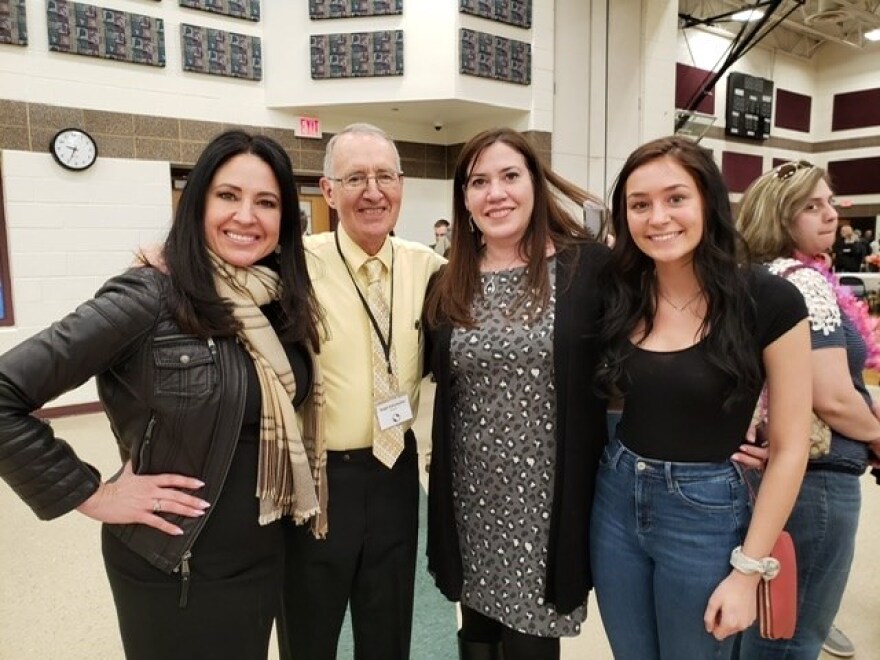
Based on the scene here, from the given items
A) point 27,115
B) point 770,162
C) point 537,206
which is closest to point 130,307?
point 537,206

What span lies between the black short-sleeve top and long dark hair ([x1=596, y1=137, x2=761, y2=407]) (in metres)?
0.02

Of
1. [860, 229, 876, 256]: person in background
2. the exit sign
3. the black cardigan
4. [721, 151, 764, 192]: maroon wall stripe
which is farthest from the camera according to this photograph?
[721, 151, 764, 192]: maroon wall stripe

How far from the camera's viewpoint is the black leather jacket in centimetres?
110

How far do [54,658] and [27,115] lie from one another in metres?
4.50

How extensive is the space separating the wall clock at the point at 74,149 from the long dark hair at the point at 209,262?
4736 millimetres

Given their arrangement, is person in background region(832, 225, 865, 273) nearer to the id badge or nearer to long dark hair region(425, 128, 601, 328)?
long dark hair region(425, 128, 601, 328)

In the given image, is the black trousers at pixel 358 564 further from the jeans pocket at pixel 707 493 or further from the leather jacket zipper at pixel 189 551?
the jeans pocket at pixel 707 493

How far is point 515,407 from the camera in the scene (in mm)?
1486

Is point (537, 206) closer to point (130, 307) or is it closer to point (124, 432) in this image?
point (130, 307)

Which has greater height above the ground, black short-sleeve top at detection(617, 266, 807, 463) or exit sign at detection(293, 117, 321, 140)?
exit sign at detection(293, 117, 321, 140)

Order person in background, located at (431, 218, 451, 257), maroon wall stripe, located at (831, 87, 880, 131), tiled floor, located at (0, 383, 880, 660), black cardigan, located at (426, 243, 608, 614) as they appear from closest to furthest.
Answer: black cardigan, located at (426, 243, 608, 614)
tiled floor, located at (0, 383, 880, 660)
person in background, located at (431, 218, 451, 257)
maroon wall stripe, located at (831, 87, 880, 131)

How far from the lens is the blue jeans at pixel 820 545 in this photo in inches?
61.4

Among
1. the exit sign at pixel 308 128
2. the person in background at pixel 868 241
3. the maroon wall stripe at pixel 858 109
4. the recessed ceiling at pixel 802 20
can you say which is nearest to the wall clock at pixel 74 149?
the exit sign at pixel 308 128

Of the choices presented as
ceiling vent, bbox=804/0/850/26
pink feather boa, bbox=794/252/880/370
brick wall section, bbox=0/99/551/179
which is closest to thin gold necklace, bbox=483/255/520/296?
pink feather boa, bbox=794/252/880/370
